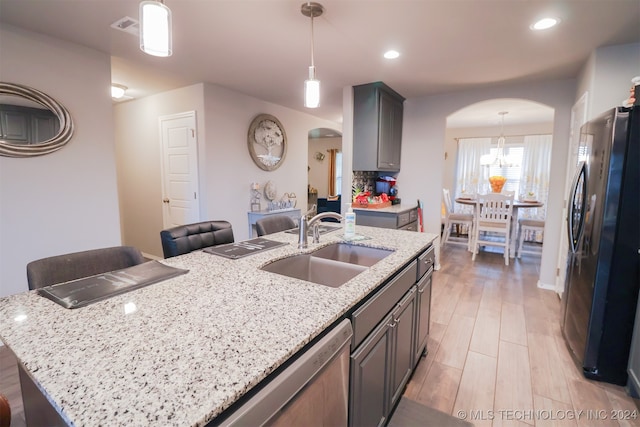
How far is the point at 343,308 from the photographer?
99 cm

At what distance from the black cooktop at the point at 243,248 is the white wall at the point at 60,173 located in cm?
178

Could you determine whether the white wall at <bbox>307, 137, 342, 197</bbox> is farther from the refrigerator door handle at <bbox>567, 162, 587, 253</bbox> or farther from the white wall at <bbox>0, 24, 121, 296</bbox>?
the refrigerator door handle at <bbox>567, 162, 587, 253</bbox>

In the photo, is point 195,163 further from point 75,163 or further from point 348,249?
point 348,249

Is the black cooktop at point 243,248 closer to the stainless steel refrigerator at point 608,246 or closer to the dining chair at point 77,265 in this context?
the dining chair at point 77,265

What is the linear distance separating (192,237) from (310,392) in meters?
1.32

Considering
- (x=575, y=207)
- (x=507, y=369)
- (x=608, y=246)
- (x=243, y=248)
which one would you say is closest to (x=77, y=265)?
(x=243, y=248)

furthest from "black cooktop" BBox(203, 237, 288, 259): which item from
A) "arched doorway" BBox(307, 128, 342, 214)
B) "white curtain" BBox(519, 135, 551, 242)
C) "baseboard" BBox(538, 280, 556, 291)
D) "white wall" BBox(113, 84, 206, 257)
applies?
"arched doorway" BBox(307, 128, 342, 214)

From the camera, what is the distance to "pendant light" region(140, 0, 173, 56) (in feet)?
3.76

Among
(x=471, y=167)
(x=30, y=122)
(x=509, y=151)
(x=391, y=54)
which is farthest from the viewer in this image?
(x=471, y=167)

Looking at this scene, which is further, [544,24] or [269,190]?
[269,190]

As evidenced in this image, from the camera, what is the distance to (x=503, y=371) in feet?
6.71

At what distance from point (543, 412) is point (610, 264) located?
3.12ft

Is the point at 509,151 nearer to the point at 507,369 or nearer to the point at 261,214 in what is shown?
the point at 261,214

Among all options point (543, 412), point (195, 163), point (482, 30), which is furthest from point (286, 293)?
point (195, 163)
